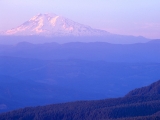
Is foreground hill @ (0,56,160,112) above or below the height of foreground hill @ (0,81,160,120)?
above

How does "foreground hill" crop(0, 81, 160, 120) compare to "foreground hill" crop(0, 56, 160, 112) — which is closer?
"foreground hill" crop(0, 81, 160, 120)

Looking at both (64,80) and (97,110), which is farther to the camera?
(64,80)

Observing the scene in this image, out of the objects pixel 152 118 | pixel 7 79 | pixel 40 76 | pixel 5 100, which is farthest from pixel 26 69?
pixel 152 118

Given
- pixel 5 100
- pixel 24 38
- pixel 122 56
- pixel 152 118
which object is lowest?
pixel 152 118

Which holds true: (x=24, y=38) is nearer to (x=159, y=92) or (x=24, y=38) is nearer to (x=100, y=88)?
(x=100, y=88)

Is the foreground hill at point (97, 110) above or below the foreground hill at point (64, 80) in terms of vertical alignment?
below

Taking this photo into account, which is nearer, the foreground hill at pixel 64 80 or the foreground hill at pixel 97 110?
the foreground hill at pixel 97 110

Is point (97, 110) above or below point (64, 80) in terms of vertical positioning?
below

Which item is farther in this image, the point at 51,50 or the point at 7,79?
the point at 51,50
